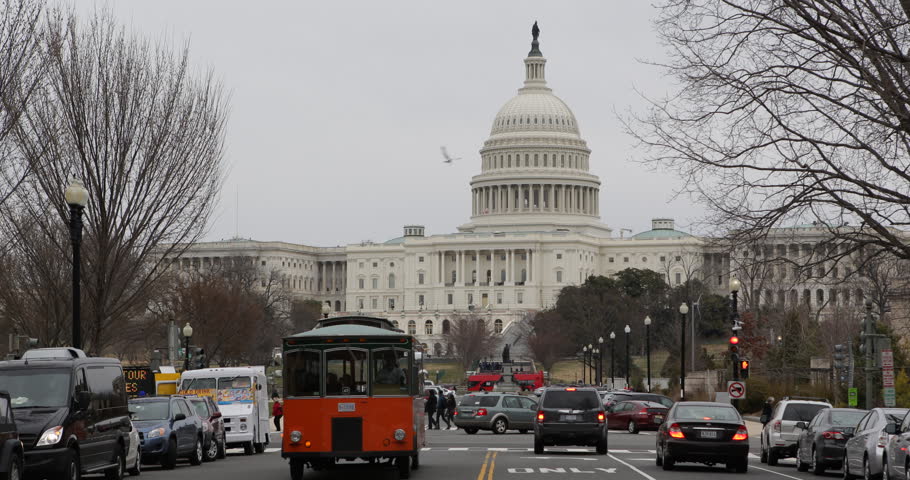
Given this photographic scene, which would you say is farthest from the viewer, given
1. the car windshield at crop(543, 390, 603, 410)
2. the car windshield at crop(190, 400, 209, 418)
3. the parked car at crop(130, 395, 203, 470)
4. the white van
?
the white van

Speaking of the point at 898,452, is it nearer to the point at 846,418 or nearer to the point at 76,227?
the point at 846,418

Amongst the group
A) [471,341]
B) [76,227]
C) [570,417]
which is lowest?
[570,417]

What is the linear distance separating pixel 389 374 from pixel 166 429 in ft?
24.2

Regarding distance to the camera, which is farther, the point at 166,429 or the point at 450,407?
the point at 450,407

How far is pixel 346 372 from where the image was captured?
85.4ft

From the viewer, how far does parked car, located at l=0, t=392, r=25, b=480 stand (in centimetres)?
1969

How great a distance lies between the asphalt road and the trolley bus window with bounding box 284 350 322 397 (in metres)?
2.62

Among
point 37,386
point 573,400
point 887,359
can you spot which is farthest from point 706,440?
point 37,386

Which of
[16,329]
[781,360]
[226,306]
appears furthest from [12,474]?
[226,306]

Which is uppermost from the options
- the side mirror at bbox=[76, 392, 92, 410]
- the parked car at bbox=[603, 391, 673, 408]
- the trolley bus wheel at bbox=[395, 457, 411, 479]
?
the side mirror at bbox=[76, 392, 92, 410]

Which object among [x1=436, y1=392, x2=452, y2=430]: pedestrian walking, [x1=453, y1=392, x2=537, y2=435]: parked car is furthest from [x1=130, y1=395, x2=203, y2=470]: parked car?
[x1=436, y1=392, x2=452, y2=430]: pedestrian walking

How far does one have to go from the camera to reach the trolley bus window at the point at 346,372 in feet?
85.1

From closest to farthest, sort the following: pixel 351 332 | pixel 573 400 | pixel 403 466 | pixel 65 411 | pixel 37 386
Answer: pixel 65 411
pixel 37 386
pixel 351 332
pixel 403 466
pixel 573 400

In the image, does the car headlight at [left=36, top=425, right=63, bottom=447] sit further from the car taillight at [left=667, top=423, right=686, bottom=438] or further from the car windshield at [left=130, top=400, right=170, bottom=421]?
the car taillight at [left=667, top=423, right=686, bottom=438]
